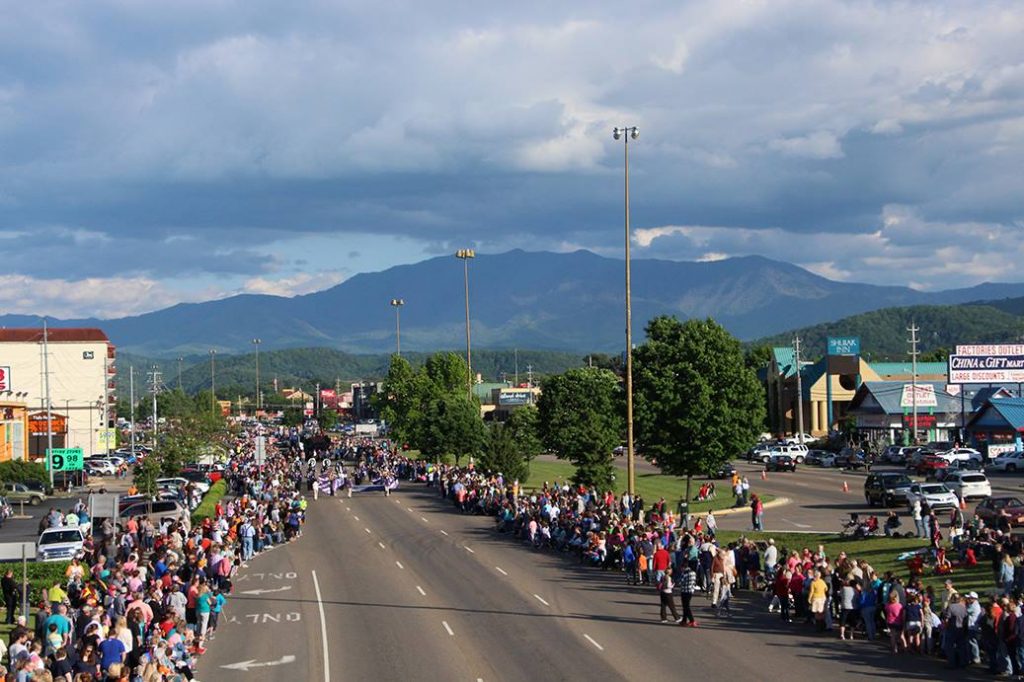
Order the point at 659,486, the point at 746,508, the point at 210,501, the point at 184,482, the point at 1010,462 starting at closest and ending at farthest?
the point at 746,508
the point at 210,501
the point at 184,482
the point at 659,486
the point at 1010,462

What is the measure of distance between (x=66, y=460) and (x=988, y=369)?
63.2 metres

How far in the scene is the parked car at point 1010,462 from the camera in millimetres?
72062

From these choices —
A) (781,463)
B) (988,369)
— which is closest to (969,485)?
(781,463)

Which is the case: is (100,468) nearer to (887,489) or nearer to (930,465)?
(930,465)

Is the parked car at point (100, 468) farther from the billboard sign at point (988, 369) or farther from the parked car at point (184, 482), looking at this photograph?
the billboard sign at point (988, 369)

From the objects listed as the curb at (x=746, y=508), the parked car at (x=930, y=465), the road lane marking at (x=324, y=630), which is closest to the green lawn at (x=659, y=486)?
the curb at (x=746, y=508)

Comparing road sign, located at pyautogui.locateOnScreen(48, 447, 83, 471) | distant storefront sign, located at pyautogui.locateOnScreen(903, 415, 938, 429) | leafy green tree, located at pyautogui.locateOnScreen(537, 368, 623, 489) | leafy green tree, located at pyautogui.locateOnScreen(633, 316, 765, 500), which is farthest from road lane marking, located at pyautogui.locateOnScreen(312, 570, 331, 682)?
distant storefront sign, located at pyautogui.locateOnScreen(903, 415, 938, 429)

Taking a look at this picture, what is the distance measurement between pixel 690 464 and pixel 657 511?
26.5 feet

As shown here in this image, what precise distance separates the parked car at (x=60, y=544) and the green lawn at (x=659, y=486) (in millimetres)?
25925

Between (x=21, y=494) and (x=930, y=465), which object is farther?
(x=21, y=494)

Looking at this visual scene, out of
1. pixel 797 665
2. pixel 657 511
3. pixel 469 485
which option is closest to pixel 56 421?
pixel 469 485

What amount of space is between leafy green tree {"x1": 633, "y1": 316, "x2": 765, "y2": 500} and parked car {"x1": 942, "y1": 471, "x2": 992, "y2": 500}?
8.28m

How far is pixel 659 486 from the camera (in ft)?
231

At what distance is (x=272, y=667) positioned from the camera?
22.4 metres
